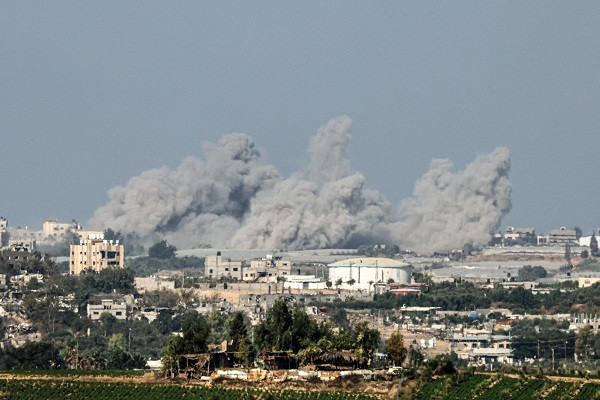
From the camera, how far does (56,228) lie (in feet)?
553

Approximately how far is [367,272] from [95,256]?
16.9 meters

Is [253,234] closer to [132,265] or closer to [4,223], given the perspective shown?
[132,265]

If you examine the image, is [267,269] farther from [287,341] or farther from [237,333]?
[287,341]

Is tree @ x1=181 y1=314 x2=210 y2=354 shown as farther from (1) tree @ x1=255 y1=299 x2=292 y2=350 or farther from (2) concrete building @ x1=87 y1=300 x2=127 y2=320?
(2) concrete building @ x1=87 y1=300 x2=127 y2=320

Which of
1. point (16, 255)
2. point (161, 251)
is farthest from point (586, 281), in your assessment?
point (161, 251)

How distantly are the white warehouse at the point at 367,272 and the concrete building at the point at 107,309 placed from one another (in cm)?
1957

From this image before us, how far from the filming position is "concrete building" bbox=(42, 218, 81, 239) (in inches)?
6476

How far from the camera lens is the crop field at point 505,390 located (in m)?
49.8

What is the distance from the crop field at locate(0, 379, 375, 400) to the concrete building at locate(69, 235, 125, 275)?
223 ft

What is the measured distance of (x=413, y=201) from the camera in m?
146

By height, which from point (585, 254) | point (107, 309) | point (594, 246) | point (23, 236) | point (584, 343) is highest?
point (23, 236)

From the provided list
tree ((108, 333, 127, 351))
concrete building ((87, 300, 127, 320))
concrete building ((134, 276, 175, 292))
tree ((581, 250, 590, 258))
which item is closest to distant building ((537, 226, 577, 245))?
tree ((581, 250, 590, 258))

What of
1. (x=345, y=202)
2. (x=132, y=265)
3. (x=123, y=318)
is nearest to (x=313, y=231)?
(x=345, y=202)

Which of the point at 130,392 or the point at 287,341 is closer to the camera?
the point at 130,392
